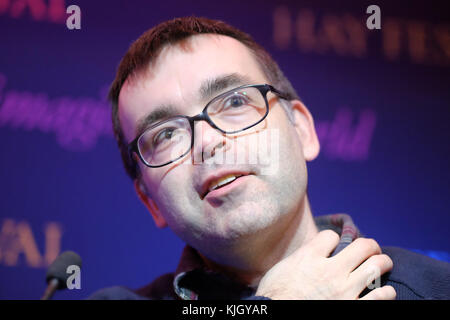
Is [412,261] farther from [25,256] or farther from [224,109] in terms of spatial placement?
[25,256]

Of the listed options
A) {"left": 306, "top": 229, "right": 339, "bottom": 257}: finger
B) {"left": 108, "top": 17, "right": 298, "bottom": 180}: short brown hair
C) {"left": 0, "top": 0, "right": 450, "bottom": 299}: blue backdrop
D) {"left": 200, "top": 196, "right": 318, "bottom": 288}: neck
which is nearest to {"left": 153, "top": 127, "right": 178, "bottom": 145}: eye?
{"left": 108, "top": 17, "right": 298, "bottom": 180}: short brown hair

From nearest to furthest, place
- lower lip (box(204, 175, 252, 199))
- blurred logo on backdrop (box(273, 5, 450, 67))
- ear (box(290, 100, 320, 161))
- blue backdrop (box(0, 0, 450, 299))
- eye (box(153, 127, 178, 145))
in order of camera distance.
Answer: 1. lower lip (box(204, 175, 252, 199))
2. eye (box(153, 127, 178, 145))
3. ear (box(290, 100, 320, 161))
4. blue backdrop (box(0, 0, 450, 299))
5. blurred logo on backdrop (box(273, 5, 450, 67))

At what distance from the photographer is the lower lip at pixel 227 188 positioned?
0.88 metres

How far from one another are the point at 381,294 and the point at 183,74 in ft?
2.24

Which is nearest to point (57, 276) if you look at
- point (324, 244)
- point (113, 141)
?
point (324, 244)

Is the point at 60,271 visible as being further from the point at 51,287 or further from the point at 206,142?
the point at 206,142

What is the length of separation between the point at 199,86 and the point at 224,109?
3.4 inches

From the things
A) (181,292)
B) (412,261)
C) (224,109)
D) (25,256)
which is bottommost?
(25,256)

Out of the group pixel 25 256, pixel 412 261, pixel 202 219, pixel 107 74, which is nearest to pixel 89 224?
pixel 25 256

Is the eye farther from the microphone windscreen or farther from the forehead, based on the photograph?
the microphone windscreen

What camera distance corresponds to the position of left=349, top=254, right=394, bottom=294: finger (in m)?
0.81

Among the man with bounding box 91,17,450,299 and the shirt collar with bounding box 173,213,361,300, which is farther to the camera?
the shirt collar with bounding box 173,213,361,300
